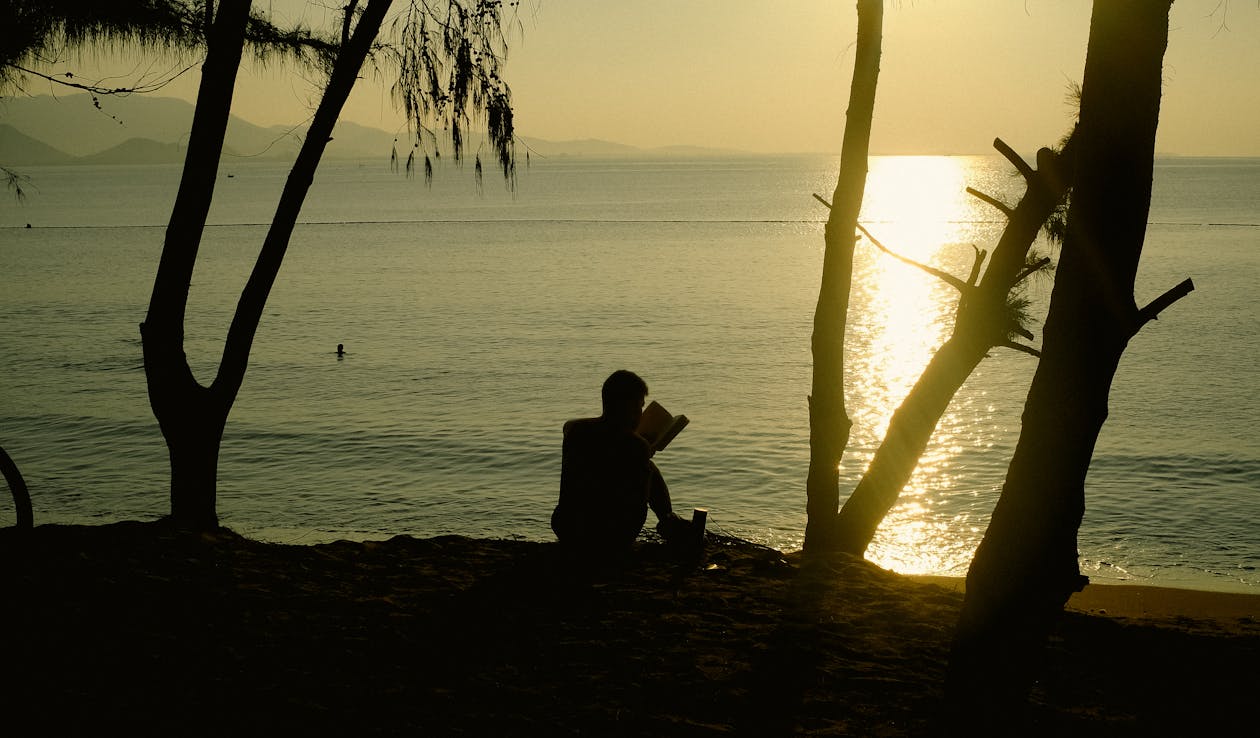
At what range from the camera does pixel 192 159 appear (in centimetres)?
637

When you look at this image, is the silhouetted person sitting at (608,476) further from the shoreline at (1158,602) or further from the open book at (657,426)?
the shoreline at (1158,602)

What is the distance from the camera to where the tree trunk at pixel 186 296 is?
6305 mm

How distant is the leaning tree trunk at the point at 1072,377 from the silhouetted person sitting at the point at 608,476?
2266 mm

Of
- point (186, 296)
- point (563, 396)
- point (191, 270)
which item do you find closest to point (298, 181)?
point (191, 270)

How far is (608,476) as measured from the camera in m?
5.80

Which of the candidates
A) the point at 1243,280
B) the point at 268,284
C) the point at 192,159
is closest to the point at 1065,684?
the point at 268,284

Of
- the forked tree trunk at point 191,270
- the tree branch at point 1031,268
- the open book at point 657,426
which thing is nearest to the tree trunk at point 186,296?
the forked tree trunk at point 191,270

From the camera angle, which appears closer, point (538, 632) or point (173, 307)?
point (538, 632)

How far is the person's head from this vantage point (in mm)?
5574

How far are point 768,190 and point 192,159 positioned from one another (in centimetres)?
15645

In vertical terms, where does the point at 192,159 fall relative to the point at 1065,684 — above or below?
above

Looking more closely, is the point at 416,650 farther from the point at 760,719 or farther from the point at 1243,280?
the point at 1243,280

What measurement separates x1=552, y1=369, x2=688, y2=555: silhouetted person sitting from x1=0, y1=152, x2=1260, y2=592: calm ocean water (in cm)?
671

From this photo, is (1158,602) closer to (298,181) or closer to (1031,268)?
(1031,268)
